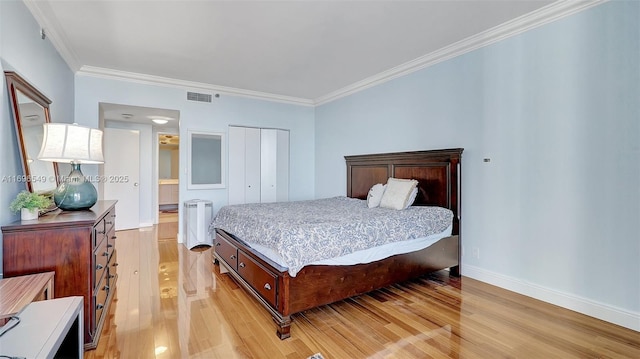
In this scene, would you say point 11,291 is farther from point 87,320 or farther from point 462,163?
point 462,163

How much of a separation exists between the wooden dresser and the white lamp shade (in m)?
0.43

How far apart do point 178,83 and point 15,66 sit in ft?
8.89

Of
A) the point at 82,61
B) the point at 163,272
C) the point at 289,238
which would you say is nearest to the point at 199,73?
the point at 82,61

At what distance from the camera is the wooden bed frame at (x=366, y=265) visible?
2229 mm

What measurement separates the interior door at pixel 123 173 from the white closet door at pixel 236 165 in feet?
7.76

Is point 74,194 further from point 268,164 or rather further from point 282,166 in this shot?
point 282,166

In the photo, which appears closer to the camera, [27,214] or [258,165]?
[27,214]

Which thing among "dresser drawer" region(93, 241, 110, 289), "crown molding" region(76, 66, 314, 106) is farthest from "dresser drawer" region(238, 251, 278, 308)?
"crown molding" region(76, 66, 314, 106)

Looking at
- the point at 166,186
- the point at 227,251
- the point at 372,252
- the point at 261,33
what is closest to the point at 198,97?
the point at 261,33

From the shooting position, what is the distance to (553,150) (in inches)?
105

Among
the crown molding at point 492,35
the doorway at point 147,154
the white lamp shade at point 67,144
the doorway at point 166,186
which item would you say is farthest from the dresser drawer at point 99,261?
the doorway at point 166,186

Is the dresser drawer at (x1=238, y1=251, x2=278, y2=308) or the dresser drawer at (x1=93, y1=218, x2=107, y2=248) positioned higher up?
the dresser drawer at (x1=93, y1=218, x2=107, y2=248)

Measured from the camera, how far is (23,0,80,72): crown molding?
2483 millimetres

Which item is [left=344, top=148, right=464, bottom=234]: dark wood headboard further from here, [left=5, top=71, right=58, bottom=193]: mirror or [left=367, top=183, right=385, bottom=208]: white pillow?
[left=5, top=71, right=58, bottom=193]: mirror
